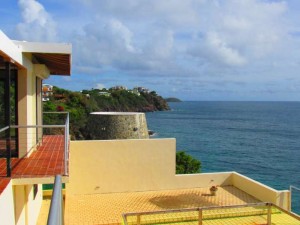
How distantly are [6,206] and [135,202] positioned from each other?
256 inches

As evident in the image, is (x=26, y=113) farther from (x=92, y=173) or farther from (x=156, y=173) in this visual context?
(x=156, y=173)

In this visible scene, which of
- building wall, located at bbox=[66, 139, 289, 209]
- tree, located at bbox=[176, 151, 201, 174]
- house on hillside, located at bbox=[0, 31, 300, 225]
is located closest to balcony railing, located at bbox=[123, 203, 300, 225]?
house on hillside, located at bbox=[0, 31, 300, 225]

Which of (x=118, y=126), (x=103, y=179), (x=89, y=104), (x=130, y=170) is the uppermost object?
(x=89, y=104)

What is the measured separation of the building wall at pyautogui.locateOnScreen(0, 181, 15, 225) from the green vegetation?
15.5 meters

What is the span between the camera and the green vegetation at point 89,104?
149ft

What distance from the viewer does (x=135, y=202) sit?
1174cm

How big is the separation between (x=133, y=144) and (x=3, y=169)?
250 inches

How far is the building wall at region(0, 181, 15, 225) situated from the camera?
17.4ft

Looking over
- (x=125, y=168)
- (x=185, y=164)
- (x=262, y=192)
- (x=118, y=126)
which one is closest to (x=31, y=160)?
(x=125, y=168)

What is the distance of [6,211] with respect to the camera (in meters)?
5.62

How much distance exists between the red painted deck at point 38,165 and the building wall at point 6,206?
12cm

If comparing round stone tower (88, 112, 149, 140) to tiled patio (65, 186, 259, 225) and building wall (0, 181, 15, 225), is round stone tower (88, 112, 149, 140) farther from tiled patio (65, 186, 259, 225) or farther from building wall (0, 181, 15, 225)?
building wall (0, 181, 15, 225)

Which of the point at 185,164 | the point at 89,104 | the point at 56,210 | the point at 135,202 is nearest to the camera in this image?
the point at 56,210

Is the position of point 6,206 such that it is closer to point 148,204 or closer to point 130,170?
point 148,204
